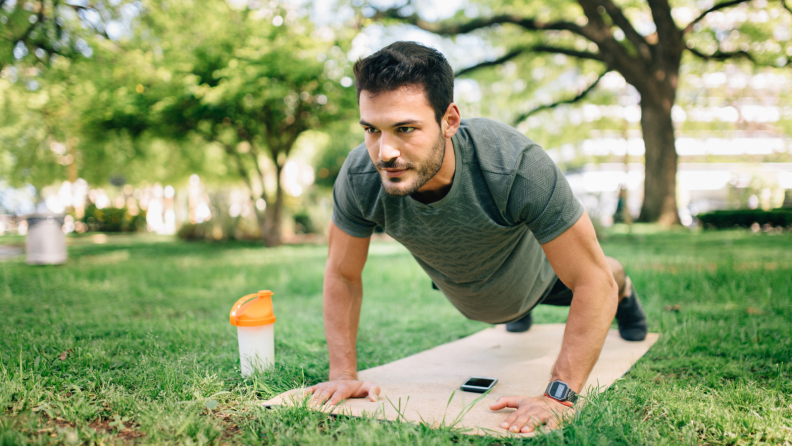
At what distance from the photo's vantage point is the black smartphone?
2.40 metres

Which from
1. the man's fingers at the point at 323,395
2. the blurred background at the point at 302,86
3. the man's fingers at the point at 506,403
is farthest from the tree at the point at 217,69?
the man's fingers at the point at 506,403

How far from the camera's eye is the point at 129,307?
4.44m

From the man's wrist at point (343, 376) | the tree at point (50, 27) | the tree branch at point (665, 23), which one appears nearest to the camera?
the man's wrist at point (343, 376)

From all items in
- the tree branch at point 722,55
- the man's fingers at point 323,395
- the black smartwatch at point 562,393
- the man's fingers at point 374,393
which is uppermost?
the tree branch at point 722,55

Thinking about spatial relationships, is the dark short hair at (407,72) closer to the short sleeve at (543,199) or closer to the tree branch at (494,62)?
the short sleeve at (543,199)

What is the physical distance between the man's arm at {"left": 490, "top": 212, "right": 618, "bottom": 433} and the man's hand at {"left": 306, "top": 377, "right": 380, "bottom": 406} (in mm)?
554

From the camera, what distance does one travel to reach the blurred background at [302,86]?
9008 millimetres

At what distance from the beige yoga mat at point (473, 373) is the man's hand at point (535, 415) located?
51mm

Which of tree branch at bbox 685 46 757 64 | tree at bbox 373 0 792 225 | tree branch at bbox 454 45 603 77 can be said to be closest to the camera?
tree at bbox 373 0 792 225

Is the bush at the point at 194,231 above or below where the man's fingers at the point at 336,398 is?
above

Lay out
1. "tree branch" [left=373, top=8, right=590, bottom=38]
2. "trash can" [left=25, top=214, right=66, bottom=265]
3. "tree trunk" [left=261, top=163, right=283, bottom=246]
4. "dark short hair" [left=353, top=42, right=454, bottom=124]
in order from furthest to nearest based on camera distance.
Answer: "tree branch" [left=373, top=8, right=590, bottom=38]
"tree trunk" [left=261, top=163, right=283, bottom=246]
"trash can" [left=25, top=214, right=66, bottom=265]
"dark short hair" [left=353, top=42, right=454, bottom=124]

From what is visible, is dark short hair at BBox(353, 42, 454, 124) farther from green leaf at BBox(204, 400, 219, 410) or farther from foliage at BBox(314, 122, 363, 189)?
foliage at BBox(314, 122, 363, 189)

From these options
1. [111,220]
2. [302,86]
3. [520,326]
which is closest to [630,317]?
[520,326]

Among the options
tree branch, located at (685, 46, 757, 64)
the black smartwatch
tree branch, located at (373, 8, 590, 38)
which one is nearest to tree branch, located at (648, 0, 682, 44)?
tree branch, located at (685, 46, 757, 64)
